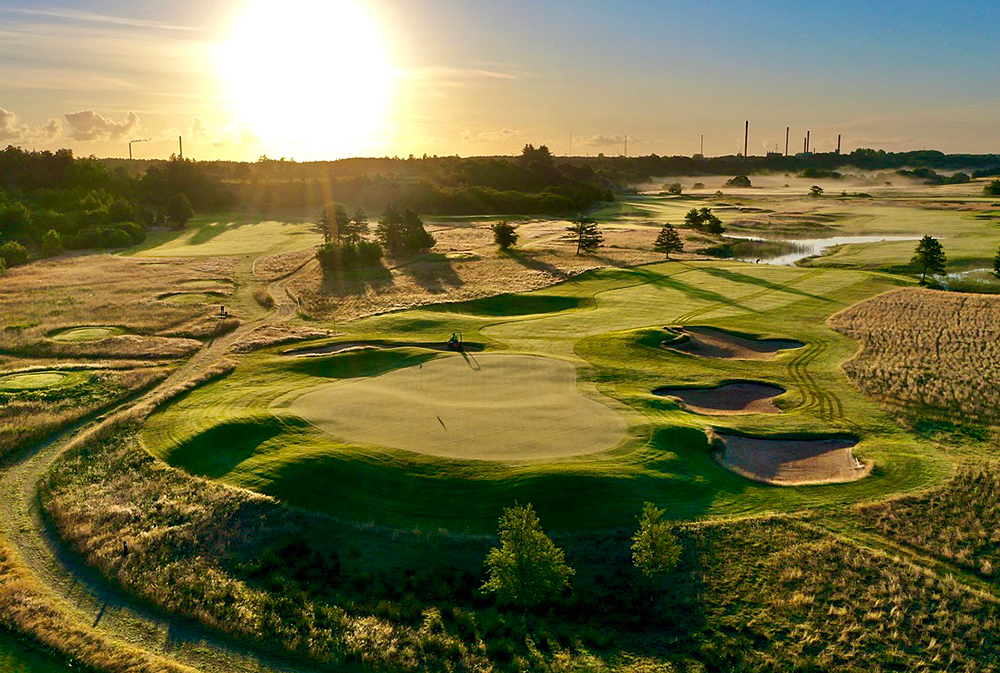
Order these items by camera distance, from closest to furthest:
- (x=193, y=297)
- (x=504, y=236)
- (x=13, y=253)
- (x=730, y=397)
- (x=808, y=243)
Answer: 1. (x=730, y=397)
2. (x=193, y=297)
3. (x=13, y=253)
4. (x=504, y=236)
5. (x=808, y=243)

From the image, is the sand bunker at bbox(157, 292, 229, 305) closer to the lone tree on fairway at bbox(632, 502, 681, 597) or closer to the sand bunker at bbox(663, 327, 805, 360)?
the sand bunker at bbox(663, 327, 805, 360)

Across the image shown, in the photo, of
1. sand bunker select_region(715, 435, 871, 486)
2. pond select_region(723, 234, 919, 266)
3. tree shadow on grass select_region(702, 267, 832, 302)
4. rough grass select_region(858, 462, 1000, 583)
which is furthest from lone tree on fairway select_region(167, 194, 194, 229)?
rough grass select_region(858, 462, 1000, 583)

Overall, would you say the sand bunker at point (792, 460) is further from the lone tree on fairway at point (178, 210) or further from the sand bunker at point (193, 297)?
the lone tree on fairway at point (178, 210)

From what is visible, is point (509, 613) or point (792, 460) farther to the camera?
point (792, 460)

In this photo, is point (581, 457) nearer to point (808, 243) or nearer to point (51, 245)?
point (51, 245)

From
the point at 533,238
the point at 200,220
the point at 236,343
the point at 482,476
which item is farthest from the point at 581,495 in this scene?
the point at 200,220

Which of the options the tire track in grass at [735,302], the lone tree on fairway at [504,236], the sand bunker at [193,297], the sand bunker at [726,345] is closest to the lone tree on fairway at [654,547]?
the sand bunker at [726,345]

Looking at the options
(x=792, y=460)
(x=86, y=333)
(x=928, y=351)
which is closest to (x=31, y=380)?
(x=86, y=333)
